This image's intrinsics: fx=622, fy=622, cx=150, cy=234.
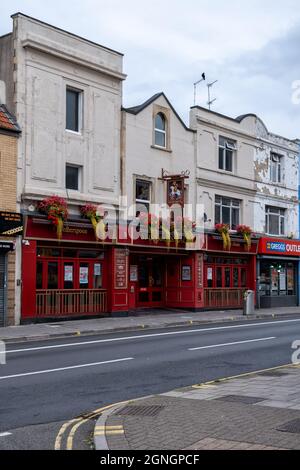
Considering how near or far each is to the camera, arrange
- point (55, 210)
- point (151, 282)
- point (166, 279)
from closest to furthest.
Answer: point (55, 210), point (151, 282), point (166, 279)

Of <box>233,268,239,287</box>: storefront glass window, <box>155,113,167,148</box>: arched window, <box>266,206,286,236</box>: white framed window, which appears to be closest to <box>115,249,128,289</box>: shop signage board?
<box>155,113,167,148</box>: arched window

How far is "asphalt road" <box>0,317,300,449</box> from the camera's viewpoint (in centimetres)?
865

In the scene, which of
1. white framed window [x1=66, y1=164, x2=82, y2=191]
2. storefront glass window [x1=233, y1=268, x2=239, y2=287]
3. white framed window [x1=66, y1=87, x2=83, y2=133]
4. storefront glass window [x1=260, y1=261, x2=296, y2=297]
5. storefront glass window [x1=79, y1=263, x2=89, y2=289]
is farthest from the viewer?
storefront glass window [x1=260, y1=261, x2=296, y2=297]

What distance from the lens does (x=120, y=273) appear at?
26344mm

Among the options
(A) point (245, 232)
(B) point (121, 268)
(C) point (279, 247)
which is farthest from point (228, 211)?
(B) point (121, 268)

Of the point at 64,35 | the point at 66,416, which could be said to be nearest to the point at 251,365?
the point at 66,416

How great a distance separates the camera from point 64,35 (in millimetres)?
24484

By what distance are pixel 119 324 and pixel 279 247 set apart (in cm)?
1584

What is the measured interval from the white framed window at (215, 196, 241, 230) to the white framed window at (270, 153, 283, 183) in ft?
13.7

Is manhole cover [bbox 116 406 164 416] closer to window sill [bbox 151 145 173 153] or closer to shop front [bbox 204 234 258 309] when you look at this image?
window sill [bbox 151 145 173 153]

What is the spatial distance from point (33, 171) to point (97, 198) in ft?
10.9

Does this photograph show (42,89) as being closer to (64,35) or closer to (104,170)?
(64,35)

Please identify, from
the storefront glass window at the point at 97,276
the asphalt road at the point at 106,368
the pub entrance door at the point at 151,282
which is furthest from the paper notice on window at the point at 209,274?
the asphalt road at the point at 106,368

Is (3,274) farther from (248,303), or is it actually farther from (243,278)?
(243,278)
